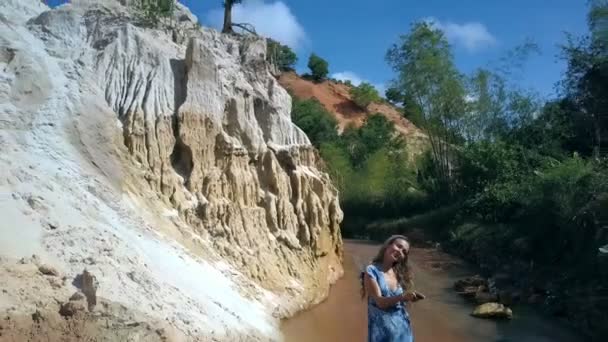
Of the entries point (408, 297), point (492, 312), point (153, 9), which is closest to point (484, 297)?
point (492, 312)

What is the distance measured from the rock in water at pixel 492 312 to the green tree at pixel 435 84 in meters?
15.4

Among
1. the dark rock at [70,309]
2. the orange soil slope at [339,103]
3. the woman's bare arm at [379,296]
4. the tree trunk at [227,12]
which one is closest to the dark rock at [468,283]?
the tree trunk at [227,12]

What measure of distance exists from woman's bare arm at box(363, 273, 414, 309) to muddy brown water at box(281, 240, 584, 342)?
206 inches

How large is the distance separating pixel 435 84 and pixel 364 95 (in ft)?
128

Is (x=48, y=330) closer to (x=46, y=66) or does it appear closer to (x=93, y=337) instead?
(x=93, y=337)

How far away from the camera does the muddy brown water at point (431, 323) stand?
10.5m

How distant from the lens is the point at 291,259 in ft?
38.7

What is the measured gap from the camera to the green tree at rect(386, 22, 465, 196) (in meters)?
27.8

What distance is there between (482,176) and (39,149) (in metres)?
20.1

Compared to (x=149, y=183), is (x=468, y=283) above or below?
below

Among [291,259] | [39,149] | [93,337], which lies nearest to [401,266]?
[93,337]

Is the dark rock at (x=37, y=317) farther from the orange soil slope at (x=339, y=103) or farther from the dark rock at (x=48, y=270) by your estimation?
the orange soil slope at (x=339, y=103)

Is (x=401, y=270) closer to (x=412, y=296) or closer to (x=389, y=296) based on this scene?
(x=389, y=296)

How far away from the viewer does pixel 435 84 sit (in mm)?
28062
